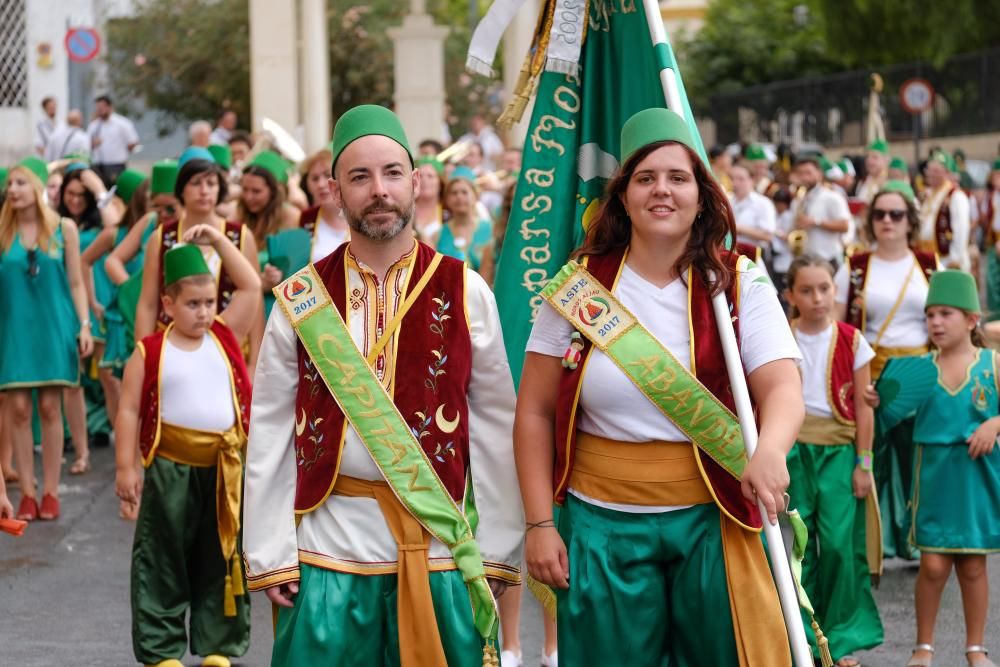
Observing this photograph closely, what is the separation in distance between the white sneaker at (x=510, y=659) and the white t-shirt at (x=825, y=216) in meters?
8.30

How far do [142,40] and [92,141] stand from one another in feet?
44.5

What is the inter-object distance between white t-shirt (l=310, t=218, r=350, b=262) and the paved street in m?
1.83

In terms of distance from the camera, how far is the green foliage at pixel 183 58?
3694 centimetres

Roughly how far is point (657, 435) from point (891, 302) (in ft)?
14.9

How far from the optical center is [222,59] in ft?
121

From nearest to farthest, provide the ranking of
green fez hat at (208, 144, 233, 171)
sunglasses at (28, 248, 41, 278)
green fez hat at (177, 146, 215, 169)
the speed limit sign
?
green fez hat at (177, 146, 215, 169) < sunglasses at (28, 248, 41, 278) < green fez hat at (208, 144, 233, 171) < the speed limit sign

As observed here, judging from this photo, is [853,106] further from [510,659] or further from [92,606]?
[510,659]

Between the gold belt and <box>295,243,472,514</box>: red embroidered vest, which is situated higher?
<box>295,243,472,514</box>: red embroidered vest

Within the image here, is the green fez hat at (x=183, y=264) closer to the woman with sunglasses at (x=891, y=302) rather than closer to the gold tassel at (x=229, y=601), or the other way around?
the gold tassel at (x=229, y=601)

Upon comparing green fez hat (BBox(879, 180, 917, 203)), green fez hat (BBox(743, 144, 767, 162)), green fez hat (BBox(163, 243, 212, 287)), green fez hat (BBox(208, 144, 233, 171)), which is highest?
green fez hat (BBox(743, 144, 767, 162))

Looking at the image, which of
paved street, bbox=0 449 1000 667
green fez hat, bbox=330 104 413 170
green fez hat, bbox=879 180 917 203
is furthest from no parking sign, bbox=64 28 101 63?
green fez hat, bbox=330 104 413 170

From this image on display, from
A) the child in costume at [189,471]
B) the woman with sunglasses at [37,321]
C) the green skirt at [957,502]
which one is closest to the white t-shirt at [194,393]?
the child in costume at [189,471]

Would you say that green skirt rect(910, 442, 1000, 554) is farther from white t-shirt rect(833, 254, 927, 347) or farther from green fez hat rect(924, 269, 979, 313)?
white t-shirt rect(833, 254, 927, 347)

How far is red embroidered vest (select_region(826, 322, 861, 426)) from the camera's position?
25.1 feet
